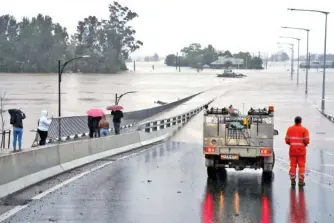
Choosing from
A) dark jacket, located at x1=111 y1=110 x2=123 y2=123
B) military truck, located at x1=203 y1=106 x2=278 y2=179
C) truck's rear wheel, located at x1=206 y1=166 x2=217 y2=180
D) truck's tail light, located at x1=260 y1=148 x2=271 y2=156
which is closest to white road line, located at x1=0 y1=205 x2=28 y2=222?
military truck, located at x1=203 y1=106 x2=278 y2=179

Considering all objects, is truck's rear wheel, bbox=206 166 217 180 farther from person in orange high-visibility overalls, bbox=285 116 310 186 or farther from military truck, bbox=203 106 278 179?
person in orange high-visibility overalls, bbox=285 116 310 186

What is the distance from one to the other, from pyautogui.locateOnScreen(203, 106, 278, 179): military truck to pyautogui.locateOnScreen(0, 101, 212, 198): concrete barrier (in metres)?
3.90

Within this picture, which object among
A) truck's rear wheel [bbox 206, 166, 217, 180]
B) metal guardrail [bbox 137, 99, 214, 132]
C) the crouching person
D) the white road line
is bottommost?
metal guardrail [bbox 137, 99, 214, 132]

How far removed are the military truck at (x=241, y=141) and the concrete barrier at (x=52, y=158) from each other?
12.8 ft

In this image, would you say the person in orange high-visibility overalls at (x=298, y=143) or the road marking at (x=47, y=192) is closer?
the road marking at (x=47, y=192)

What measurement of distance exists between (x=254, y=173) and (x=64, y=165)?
5332 millimetres

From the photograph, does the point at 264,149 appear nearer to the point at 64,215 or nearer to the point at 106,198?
the point at 106,198

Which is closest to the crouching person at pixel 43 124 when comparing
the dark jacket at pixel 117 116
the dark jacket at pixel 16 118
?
the dark jacket at pixel 16 118

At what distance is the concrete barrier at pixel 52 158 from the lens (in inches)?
498

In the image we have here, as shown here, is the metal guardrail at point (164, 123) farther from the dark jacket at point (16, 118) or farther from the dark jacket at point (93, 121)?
the dark jacket at point (16, 118)

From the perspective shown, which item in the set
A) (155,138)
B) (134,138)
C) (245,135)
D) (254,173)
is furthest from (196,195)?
(155,138)

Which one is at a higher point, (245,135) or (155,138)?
(245,135)

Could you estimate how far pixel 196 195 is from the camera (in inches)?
514

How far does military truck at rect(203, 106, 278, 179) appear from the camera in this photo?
15.5 m
